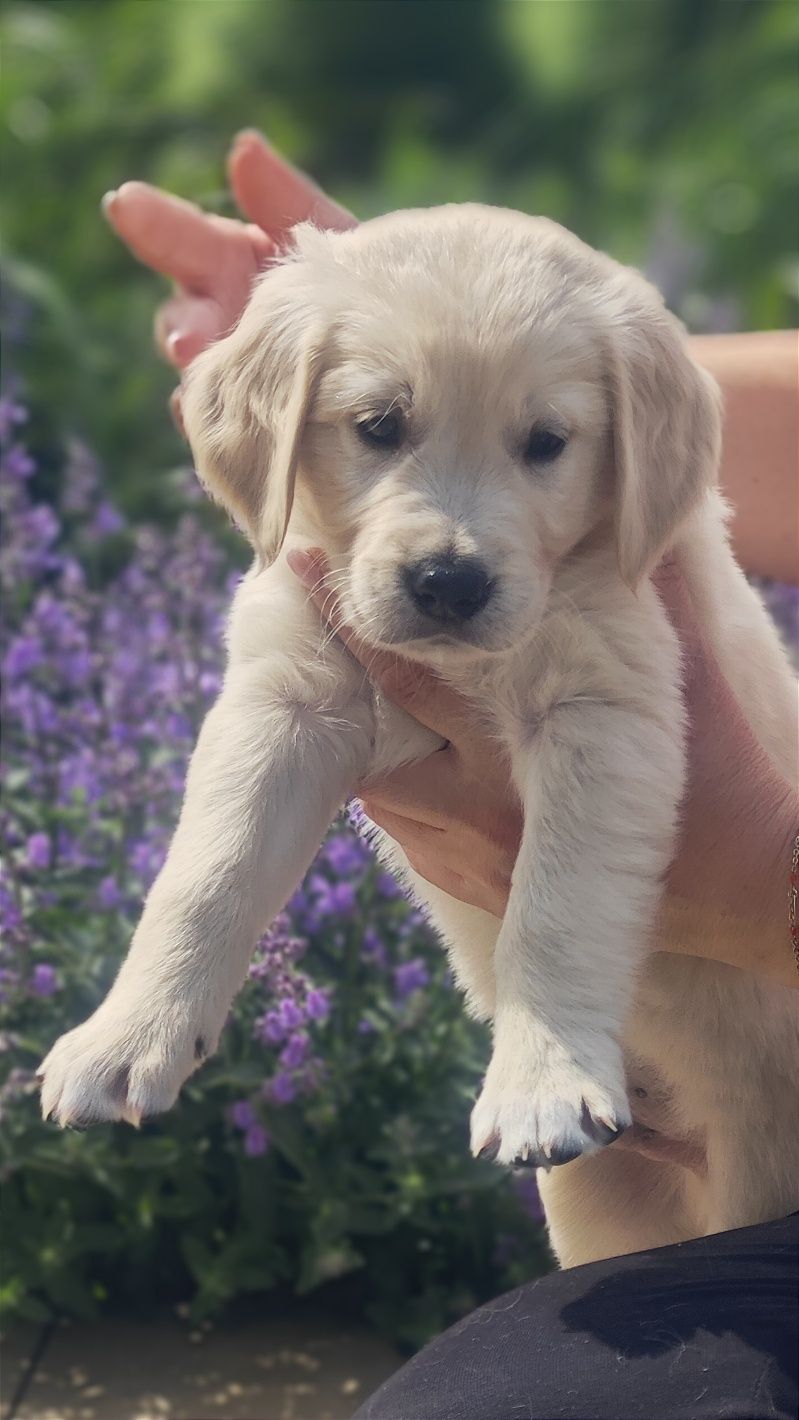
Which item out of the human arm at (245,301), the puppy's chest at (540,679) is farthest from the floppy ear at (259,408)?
the human arm at (245,301)

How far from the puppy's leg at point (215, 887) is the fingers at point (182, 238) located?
1.33 meters

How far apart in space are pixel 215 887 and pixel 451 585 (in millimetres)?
568

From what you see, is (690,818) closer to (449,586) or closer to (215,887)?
(449,586)

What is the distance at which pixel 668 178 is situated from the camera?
24.9 ft

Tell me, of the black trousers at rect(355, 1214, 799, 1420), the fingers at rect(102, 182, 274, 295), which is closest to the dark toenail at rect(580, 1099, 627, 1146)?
the black trousers at rect(355, 1214, 799, 1420)

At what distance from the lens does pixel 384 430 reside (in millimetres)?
2533

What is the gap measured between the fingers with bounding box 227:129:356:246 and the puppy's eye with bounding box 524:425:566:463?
1.42m

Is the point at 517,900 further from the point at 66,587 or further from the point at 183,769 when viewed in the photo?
the point at 66,587

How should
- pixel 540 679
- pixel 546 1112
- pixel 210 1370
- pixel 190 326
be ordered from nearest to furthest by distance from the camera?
pixel 546 1112
pixel 540 679
pixel 210 1370
pixel 190 326

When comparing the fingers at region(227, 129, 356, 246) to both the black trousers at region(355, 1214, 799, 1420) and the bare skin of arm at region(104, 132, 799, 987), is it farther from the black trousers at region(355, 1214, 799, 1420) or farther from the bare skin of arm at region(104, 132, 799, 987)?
the black trousers at region(355, 1214, 799, 1420)

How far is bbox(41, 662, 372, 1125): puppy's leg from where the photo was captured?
2.33 metres

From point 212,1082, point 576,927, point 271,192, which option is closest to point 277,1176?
point 212,1082

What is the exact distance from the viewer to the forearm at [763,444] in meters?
3.55

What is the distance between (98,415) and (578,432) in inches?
140
